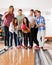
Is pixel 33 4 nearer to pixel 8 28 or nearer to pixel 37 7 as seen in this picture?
pixel 37 7

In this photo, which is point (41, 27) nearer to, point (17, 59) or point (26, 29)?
point (26, 29)

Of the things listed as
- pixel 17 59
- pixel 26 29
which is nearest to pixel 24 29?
pixel 26 29

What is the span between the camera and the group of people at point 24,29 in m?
6.62

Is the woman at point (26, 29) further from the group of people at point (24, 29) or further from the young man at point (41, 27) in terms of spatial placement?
the young man at point (41, 27)

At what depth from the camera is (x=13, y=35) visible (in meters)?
7.03

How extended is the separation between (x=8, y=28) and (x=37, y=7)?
409 centimetres

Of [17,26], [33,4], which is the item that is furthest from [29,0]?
[17,26]

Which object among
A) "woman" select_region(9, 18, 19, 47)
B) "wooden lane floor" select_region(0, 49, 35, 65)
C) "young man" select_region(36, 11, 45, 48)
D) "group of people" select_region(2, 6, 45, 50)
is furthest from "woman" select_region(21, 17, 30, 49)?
"wooden lane floor" select_region(0, 49, 35, 65)

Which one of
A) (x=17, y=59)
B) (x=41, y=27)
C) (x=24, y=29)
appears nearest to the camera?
(x=17, y=59)

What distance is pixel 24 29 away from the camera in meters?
6.86

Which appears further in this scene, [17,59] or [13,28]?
[13,28]

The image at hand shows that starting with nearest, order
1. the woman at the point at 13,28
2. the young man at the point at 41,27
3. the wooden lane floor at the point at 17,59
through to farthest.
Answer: the wooden lane floor at the point at 17,59, the young man at the point at 41,27, the woman at the point at 13,28

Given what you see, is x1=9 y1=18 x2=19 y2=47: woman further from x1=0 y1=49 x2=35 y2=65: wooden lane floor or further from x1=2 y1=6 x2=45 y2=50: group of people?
x1=0 y1=49 x2=35 y2=65: wooden lane floor

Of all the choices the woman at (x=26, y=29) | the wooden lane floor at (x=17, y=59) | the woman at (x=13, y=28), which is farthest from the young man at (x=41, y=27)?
the wooden lane floor at (x=17, y=59)
